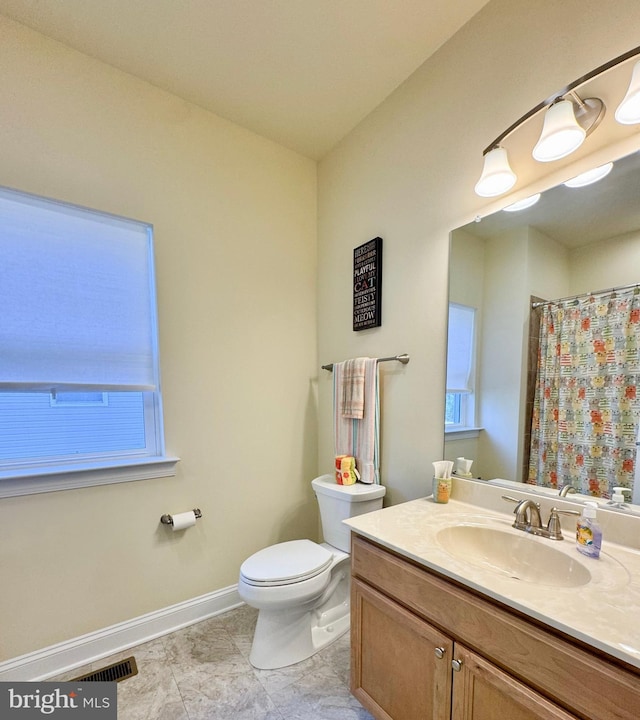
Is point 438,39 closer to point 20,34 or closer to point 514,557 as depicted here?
point 20,34

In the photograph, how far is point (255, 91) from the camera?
1.74m

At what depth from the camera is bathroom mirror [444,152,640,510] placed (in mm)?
1064

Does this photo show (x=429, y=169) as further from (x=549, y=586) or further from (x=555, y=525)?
(x=549, y=586)

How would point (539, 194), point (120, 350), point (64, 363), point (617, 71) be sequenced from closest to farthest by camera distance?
point (617, 71)
point (539, 194)
point (64, 363)
point (120, 350)

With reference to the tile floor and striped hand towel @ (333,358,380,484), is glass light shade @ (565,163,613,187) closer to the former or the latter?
striped hand towel @ (333,358,380,484)

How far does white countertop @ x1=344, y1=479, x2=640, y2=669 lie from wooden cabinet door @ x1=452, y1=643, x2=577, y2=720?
0.59 ft

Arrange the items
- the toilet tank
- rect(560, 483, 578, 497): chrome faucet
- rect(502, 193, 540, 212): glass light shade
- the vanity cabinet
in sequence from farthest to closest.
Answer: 1. the toilet tank
2. rect(502, 193, 540, 212): glass light shade
3. rect(560, 483, 578, 497): chrome faucet
4. the vanity cabinet

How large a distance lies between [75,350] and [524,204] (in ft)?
6.65

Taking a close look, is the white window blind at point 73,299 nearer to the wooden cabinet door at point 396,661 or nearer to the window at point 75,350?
the window at point 75,350

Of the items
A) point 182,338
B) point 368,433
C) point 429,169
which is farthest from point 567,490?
point 182,338

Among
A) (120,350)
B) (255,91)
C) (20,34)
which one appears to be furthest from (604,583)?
(20,34)

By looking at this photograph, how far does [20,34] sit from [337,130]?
1503mm

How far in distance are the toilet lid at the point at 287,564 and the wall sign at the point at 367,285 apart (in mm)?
1204

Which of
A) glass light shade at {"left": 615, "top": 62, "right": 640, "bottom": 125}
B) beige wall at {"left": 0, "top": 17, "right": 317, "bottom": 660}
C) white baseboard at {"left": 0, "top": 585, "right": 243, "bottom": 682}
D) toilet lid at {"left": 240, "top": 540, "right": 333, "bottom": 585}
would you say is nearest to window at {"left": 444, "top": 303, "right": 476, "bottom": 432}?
glass light shade at {"left": 615, "top": 62, "right": 640, "bottom": 125}
